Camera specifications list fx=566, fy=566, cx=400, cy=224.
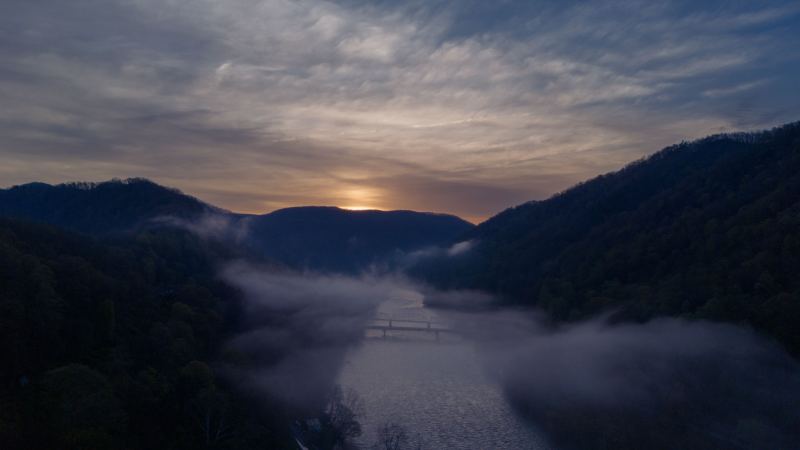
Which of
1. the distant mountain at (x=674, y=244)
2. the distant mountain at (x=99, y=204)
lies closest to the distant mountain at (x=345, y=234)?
the distant mountain at (x=99, y=204)

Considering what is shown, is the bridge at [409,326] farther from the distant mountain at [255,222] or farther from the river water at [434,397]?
the distant mountain at [255,222]

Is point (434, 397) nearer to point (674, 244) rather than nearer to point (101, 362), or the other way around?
point (101, 362)

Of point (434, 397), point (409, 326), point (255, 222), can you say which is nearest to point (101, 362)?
point (434, 397)

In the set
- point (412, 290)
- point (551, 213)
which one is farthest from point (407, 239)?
point (551, 213)

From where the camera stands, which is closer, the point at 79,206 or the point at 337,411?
the point at 337,411

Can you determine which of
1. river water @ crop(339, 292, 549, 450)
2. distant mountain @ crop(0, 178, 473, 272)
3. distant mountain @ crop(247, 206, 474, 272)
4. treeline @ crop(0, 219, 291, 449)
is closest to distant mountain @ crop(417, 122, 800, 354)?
river water @ crop(339, 292, 549, 450)

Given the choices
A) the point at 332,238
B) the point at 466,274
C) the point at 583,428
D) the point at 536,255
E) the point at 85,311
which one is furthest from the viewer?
the point at 332,238

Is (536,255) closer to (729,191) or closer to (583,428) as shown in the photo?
(729,191)
